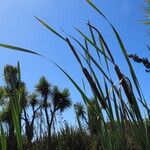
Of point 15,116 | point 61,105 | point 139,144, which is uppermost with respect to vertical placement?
point 61,105

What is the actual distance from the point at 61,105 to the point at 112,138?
34.8 m

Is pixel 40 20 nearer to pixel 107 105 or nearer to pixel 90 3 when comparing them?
pixel 90 3

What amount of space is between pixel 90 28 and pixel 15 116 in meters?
0.50

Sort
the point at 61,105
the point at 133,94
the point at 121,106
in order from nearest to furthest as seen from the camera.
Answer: the point at 133,94, the point at 121,106, the point at 61,105

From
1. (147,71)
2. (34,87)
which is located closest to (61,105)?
(34,87)

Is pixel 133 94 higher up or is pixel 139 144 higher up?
pixel 133 94

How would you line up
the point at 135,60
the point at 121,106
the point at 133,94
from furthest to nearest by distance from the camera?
the point at 135,60 < the point at 121,106 < the point at 133,94

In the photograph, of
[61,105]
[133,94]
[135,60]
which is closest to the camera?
[133,94]

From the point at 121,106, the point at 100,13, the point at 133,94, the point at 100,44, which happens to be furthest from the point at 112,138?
the point at 100,13

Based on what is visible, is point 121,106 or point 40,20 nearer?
point 40,20

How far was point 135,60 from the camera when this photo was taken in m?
2.72

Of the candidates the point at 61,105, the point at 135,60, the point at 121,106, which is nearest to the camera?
the point at 121,106

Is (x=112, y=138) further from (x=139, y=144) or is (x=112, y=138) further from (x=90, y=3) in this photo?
(x=90, y=3)

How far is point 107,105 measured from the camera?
4.78 feet
